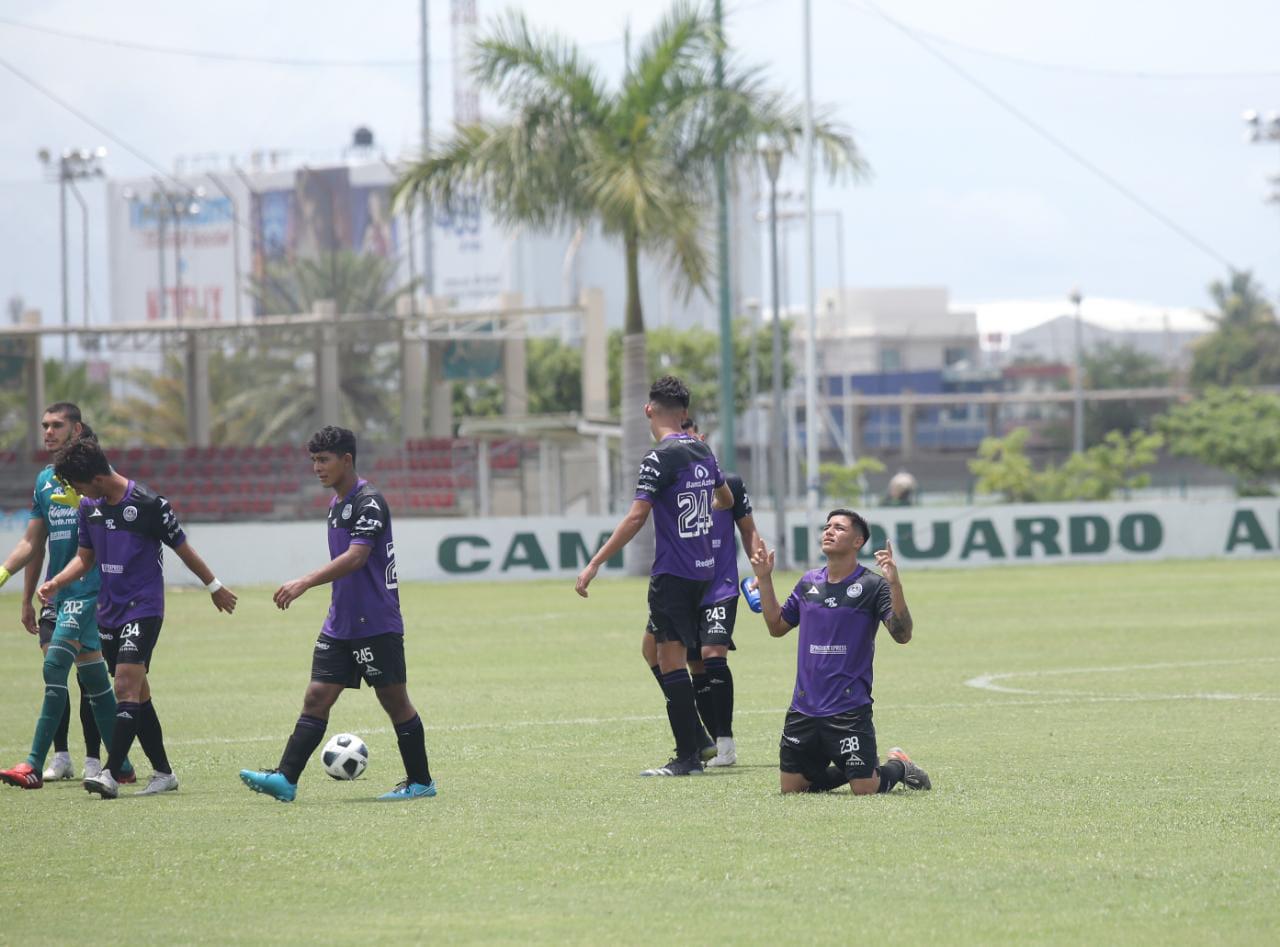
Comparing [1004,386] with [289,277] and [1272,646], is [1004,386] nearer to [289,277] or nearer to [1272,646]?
[289,277]

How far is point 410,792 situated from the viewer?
939 cm

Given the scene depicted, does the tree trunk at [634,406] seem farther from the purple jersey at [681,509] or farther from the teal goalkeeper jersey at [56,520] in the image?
the purple jersey at [681,509]

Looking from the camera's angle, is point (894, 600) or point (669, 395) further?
point (669, 395)

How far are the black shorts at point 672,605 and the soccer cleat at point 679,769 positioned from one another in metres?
0.66

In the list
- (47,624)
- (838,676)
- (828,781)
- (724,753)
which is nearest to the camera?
(838,676)

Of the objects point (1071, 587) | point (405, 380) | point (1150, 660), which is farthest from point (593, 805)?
point (405, 380)

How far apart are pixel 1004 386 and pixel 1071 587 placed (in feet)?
250

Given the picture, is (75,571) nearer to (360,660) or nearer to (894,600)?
(360,660)

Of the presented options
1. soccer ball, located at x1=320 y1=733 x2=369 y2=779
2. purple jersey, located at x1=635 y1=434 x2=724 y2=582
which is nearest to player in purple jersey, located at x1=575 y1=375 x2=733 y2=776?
purple jersey, located at x1=635 y1=434 x2=724 y2=582

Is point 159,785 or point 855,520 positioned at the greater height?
point 855,520

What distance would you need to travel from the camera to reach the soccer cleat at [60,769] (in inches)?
418

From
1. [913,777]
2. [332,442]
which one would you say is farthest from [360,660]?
[913,777]

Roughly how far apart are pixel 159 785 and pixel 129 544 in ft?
4.20

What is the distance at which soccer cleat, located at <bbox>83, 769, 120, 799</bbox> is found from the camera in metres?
9.61
